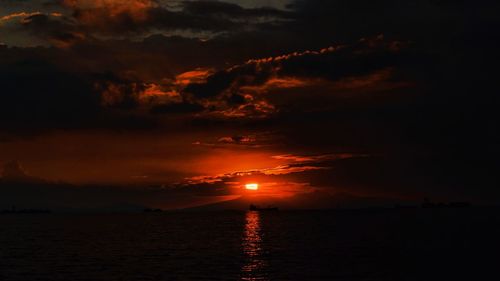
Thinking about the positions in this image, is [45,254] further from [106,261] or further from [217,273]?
[217,273]

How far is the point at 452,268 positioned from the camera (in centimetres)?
8175

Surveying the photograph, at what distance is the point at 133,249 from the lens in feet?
392

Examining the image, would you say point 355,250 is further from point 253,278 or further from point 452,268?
point 253,278

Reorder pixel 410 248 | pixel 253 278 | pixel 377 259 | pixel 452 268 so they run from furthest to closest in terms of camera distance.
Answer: pixel 410 248 < pixel 377 259 < pixel 452 268 < pixel 253 278

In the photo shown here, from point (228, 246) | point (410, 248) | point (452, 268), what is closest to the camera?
point (452, 268)

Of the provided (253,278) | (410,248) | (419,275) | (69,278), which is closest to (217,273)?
(253,278)

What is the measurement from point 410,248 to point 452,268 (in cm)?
3311

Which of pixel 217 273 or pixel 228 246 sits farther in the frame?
pixel 228 246

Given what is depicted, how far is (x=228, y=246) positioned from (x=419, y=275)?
5841cm

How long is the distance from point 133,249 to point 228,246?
20601mm

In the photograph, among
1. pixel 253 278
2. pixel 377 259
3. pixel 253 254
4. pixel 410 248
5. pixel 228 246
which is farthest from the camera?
pixel 228 246

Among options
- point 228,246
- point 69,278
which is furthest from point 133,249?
point 69,278

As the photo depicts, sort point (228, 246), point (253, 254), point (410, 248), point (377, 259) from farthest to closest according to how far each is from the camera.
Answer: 1. point (228, 246)
2. point (410, 248)
3. point (253, 254)
4. point (377, 259)

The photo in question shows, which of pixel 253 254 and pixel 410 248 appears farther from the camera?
pixel 410 248
